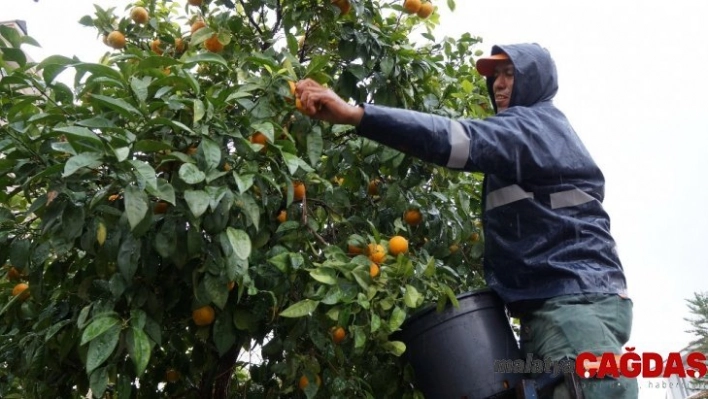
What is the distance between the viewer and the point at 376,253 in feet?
6.25

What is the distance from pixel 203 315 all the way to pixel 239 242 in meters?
0.40

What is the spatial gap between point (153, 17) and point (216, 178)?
57.6 inches

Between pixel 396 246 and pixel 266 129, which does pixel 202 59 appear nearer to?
pixel 266 129

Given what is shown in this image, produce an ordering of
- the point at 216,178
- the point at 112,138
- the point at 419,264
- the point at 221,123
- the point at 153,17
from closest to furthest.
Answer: the point at 112,138 → the point at 216,178 → the point at 221,123 → the point at 419,264 → the point at 153,17

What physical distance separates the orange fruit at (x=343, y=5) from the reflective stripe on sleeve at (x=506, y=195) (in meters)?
0.88

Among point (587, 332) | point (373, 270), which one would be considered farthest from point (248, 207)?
point (587, 332)

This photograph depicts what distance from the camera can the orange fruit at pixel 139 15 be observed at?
2.69 m

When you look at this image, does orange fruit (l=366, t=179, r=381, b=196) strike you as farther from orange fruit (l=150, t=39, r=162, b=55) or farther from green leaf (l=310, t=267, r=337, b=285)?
orange fruit (l=150, t=39, r=162, b=55)

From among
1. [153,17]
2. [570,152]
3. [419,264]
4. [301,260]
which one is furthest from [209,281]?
[153,17]

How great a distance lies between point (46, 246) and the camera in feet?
5.90

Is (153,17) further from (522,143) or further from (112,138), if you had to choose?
(522,143)

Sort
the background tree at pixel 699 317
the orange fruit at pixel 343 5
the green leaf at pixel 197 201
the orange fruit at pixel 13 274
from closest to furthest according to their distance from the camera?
the green leaf at pixel 197 201
the orange fruit at pixel 13 274
the orange fruit at pixel 343 5
the background tree at pixel 699 317

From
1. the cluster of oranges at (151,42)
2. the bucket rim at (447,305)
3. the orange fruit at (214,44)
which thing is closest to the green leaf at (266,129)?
the bucket rim at (447,305)

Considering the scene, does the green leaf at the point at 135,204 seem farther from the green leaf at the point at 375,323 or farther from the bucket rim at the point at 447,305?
the bucket rim at the point at 447,305
